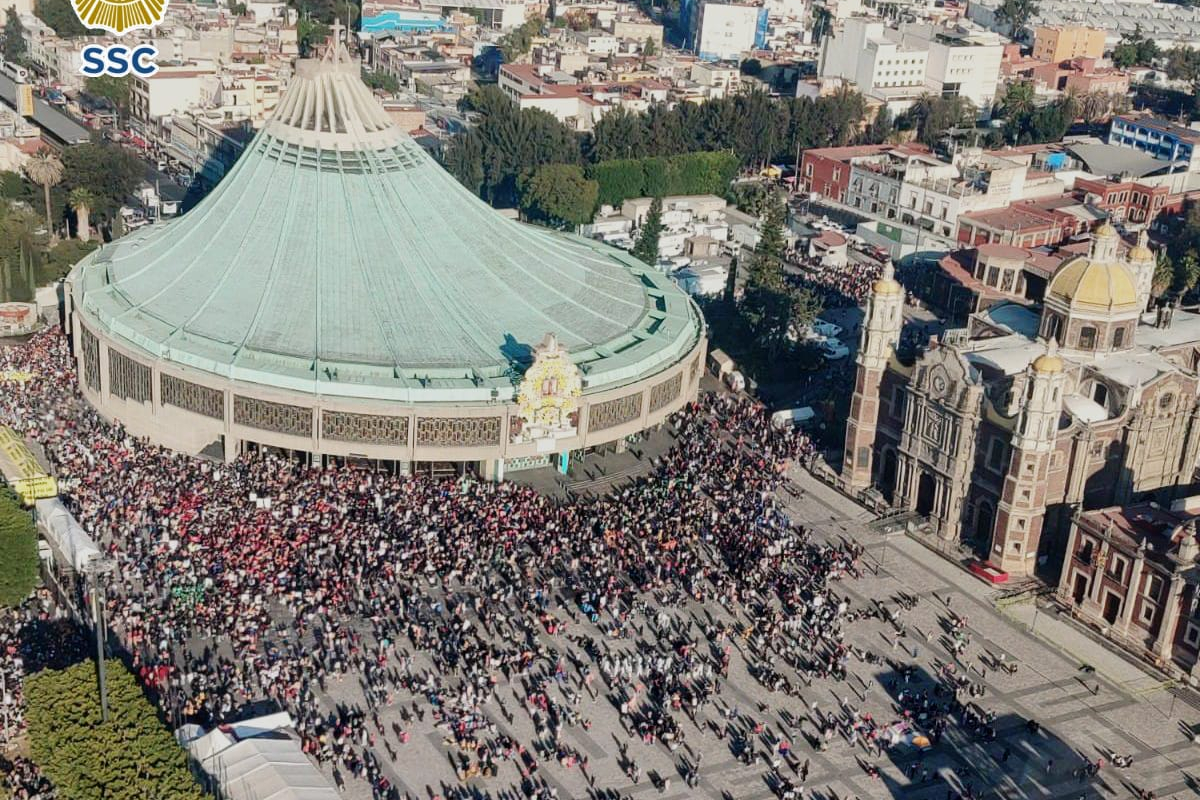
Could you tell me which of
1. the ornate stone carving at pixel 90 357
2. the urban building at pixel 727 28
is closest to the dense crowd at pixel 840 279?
the ornate stone carving at pixel 90 357

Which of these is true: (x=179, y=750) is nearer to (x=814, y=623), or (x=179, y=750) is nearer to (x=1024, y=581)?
(x=814, y=623)

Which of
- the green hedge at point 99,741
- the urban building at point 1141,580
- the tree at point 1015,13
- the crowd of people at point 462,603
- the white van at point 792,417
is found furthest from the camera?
the tree at point 1015,13

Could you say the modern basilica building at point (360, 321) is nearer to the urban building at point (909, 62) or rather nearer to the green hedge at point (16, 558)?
the green hedge at point (16, 558)

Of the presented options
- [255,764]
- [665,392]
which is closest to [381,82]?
[665,392]

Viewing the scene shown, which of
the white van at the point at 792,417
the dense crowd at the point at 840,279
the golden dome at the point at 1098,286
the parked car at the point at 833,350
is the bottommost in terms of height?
the white van at the point at 792,417

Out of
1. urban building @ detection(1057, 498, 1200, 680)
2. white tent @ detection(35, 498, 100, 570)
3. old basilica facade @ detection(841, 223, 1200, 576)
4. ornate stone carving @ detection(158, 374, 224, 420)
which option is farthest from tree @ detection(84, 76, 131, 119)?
urban building @ detection(1057, 498, 1200, 680)

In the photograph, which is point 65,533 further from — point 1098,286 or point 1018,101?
point 1018,101
